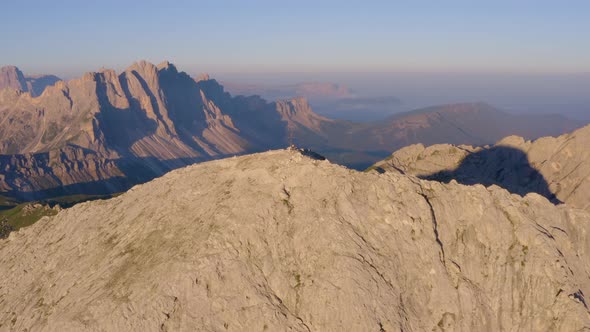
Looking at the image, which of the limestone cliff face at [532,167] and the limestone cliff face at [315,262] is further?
the limestone cliff face at [532,167]

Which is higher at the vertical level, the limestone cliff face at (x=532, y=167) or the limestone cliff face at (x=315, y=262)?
the limestone cliff face at (x=315, y=262)

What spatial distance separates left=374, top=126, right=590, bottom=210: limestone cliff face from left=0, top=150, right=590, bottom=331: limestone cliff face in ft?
332

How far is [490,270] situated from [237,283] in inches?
1260

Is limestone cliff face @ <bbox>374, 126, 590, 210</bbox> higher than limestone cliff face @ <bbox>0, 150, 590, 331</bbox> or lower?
lower

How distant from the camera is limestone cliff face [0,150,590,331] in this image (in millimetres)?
52094

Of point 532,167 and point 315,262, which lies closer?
point 315,262

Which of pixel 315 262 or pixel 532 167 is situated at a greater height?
pixel 315 262

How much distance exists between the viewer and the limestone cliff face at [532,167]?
15950 cm

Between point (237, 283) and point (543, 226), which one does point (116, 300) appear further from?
point (543, 226)

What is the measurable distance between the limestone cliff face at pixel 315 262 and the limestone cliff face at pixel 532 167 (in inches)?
3981

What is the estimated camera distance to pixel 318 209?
58.8 meters

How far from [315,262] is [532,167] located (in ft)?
499

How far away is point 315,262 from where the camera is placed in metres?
54.5

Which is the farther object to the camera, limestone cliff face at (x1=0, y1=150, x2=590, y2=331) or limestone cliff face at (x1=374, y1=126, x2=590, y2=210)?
limestone cliff face at (x1=374, y1=126, x2=590, y2=210)
